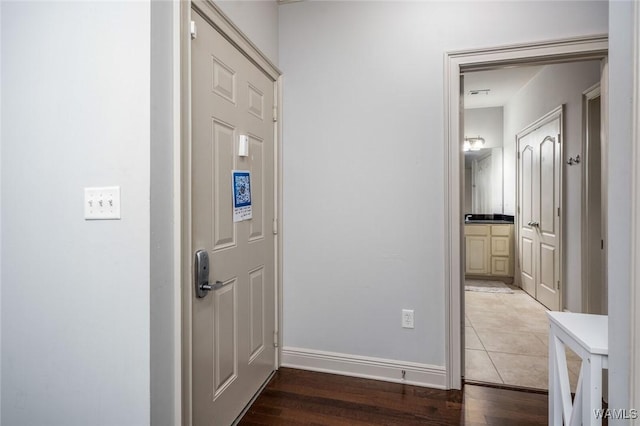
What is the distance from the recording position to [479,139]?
17.2 feet

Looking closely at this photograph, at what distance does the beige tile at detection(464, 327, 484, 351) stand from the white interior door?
1.63 m

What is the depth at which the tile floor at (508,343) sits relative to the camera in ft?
7.23

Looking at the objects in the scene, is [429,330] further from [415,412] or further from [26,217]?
[26,217]

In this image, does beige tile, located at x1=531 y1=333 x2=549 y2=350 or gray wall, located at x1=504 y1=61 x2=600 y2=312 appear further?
gray wall, located at x1=504 y1=61 x2=600 y2=312

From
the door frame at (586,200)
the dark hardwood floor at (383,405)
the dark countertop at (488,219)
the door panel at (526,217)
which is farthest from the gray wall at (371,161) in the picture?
the dark countertop at (488,219)

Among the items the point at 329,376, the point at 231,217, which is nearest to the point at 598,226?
the point at 329,376

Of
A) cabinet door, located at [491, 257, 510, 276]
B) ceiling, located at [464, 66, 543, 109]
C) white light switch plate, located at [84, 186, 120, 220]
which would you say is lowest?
cabinet door, located at [491, 257, 510, 276]

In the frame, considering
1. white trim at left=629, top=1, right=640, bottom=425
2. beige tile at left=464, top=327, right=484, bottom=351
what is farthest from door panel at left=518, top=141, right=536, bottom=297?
white trim at left=629, top=1, right=640, bottom=425

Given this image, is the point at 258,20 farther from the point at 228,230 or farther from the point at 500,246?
the point at 500,246

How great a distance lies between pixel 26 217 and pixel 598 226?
393cm

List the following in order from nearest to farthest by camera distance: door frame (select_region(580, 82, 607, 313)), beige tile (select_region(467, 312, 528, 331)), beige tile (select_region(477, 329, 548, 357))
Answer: beige tile (select_region(477, 329, 548, 357))
door frame (select_region(580, 82, 607, 313))
beige tile (select_region(467, 312, 528, 331))

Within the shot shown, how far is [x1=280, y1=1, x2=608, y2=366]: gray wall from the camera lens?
2064mm

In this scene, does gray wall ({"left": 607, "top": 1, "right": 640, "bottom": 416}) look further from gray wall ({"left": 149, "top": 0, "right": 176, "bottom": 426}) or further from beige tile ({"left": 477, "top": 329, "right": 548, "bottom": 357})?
beige tile ({"left": 477, "top": 329, "right": 548, "bottom": 357})

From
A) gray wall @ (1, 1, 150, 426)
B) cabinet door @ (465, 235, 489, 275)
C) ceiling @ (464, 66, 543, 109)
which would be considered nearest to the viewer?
gray wall @ (1, 1, 150, 426)
